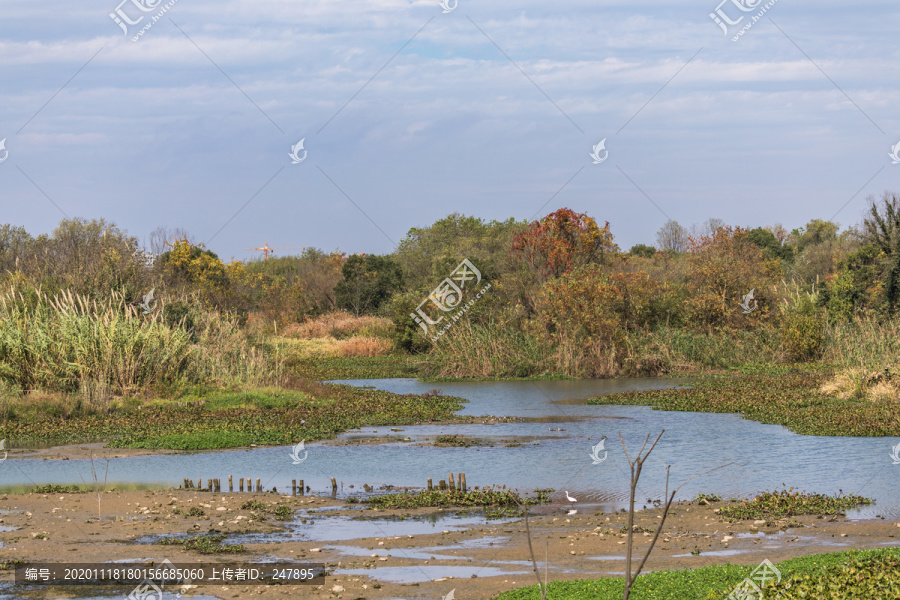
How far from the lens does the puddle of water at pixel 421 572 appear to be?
8930 mm

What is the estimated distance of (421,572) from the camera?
9148mm

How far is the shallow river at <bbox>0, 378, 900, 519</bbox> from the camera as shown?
547 inches

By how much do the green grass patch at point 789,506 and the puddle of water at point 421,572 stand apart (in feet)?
12.4

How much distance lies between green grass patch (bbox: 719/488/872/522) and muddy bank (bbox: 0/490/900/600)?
12.2 inches

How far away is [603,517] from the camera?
11789 mm

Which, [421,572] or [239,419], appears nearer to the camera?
[421,572]

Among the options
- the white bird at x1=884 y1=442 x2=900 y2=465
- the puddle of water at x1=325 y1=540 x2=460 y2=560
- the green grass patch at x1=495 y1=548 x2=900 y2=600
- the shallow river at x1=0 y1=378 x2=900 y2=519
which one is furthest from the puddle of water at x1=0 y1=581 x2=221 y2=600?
the white bird at x1=884 y1=442 x2=900 y2=465

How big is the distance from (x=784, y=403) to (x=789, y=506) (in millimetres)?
11328

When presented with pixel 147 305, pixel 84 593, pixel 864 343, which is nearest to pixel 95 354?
pixel 147 305

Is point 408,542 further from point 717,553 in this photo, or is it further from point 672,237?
point 672,237

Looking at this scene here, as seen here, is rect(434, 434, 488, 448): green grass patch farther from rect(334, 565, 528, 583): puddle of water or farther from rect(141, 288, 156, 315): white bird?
rect(141, 288, 156, 315): white bird

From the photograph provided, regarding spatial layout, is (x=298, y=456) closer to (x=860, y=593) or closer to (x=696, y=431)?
(x=696, y=431)

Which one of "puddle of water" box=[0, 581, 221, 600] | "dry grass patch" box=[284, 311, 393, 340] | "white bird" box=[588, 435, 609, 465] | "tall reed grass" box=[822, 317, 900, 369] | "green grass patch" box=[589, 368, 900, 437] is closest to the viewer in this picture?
"puddle of water" box=[0, 581, 221, 600]

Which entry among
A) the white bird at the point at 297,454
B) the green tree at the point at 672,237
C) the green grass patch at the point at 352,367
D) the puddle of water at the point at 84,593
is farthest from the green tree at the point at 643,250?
the puddle of water at the point at 84,593
